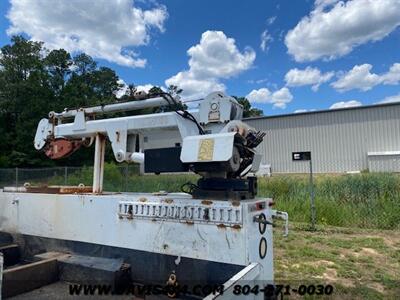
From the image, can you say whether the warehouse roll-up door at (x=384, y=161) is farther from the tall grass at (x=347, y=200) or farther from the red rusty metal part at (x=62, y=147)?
the red rusty metal part at (x=62, y=147)

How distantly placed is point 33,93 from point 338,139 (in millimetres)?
29636

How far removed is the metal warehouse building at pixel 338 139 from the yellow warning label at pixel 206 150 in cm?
2605

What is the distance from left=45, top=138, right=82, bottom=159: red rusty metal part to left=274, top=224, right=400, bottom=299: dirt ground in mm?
2943

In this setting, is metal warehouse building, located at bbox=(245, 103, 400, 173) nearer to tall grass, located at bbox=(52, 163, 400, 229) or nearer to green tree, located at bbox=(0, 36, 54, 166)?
tall grass, located at bbox=(52, 163, 400, 229)

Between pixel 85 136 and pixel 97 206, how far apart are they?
1.15m

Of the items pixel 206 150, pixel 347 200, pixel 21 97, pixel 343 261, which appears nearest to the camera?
pixel 206 150

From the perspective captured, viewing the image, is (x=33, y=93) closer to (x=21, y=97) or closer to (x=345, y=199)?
(x=21, y=97)

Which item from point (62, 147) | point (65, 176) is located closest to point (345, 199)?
point (62, 147)

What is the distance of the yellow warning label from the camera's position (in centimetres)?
306

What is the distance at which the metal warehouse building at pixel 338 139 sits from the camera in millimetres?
27438

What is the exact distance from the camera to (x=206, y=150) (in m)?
3.09

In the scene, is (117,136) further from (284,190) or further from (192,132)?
(284,190)

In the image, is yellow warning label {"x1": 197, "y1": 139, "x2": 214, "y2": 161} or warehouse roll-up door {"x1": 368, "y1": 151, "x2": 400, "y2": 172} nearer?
yellow warning label {"x1": 197, "y1": 139, "x2": 214, "y2": 161}

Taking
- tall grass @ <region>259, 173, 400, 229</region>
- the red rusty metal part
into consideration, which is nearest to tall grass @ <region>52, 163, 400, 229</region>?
tall grass @ <region>259, 173, 400, 229</region>
